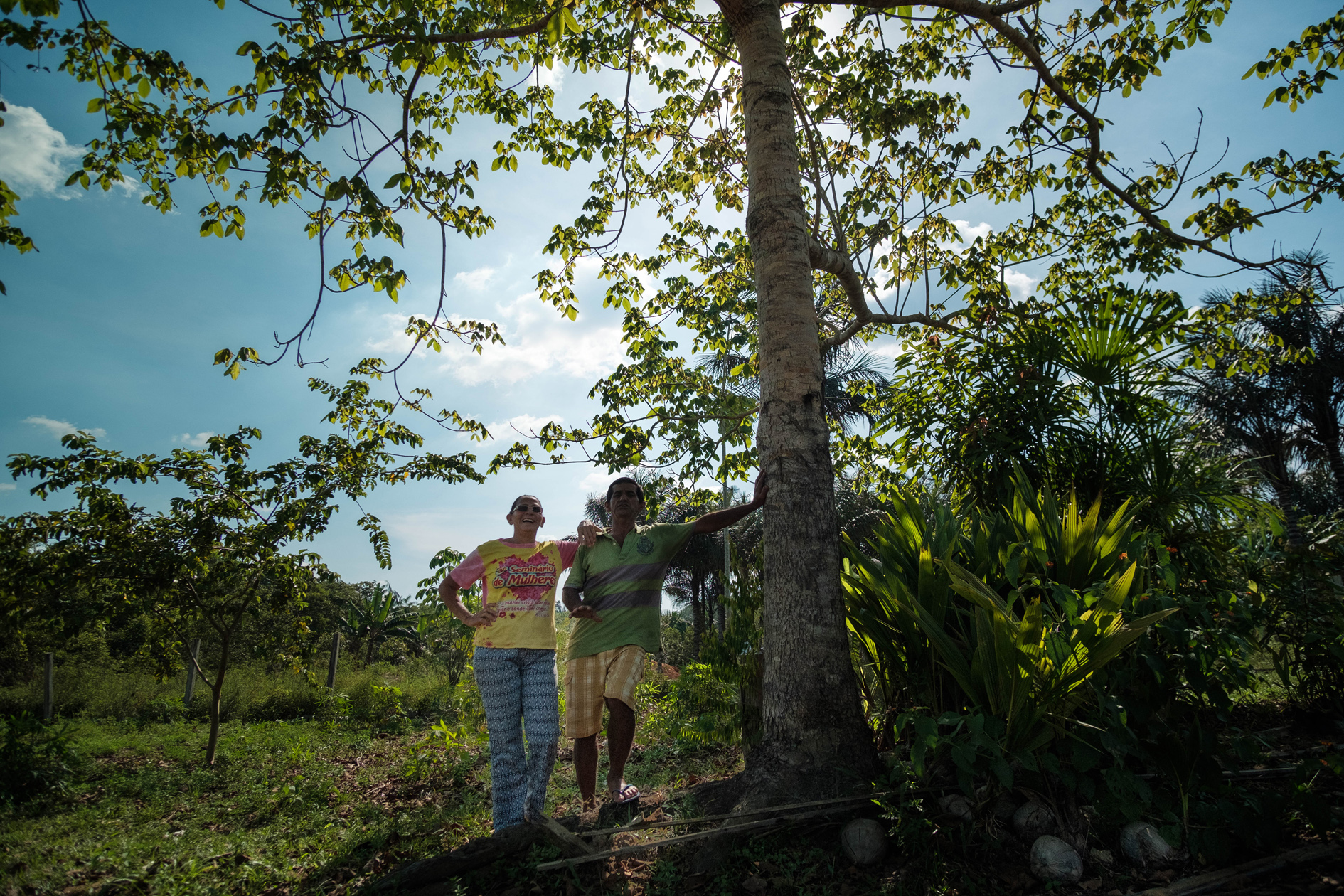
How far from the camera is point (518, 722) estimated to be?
350 centimetres

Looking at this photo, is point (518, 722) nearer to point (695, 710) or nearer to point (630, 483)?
point (630, 483)

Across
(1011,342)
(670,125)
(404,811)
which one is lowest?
(404,811)

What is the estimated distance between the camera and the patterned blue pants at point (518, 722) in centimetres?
→ 338

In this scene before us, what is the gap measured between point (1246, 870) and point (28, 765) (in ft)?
28.6

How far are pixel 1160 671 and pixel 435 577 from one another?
275 inches

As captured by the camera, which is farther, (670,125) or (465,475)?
(465,475)

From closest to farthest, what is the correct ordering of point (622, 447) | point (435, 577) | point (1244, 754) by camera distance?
point (1244, 754), point (622, 447), point (435, 577)

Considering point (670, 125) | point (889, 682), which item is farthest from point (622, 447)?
point (670, 125)

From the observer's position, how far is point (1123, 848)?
2.48 metres

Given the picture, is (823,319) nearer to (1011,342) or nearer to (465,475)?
(1011,342)

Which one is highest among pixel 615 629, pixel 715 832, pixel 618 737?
pixel 615 629

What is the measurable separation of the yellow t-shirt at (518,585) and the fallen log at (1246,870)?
2.82 meters

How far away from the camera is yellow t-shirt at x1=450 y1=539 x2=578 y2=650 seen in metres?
3.54

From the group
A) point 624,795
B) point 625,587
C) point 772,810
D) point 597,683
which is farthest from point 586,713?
point 772,810
